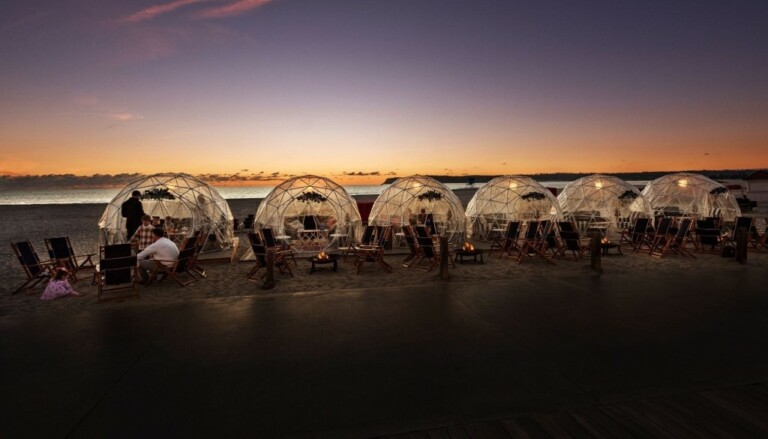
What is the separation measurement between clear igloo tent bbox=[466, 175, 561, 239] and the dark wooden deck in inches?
521

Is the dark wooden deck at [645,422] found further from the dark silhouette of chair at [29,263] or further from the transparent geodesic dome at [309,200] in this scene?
the transparent geodesic dome at [309,200]

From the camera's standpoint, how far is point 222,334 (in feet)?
18.2

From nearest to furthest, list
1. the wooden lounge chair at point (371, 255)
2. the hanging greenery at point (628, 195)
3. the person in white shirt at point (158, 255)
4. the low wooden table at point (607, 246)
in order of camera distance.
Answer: the person in white shirt at point (158, 255)
the wooden lounge chair at point (371, 255)
the low wooden table at point (607, 246)
the hanging greenery at point (628, 195)

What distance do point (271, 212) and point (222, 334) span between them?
9.69m

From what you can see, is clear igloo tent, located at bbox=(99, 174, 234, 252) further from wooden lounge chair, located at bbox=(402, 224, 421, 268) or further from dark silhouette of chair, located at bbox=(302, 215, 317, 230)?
wooden lounge chair, located at bbox=(402, 224, 421, 268)

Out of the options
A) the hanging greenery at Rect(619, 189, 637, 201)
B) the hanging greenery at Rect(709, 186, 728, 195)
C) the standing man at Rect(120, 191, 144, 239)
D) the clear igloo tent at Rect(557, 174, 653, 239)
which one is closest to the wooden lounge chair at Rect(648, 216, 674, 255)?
the clear igloo tent at Rect(557, 174, 653, 239)

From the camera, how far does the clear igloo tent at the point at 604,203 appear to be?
1836cm

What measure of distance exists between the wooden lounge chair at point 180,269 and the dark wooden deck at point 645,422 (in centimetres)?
749

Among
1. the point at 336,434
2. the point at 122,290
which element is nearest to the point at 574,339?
the point at 336,434

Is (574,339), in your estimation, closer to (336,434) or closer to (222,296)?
(336,434)

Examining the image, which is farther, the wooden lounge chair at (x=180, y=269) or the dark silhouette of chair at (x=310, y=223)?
the dark silhouette of chair at (x=310, y=223)

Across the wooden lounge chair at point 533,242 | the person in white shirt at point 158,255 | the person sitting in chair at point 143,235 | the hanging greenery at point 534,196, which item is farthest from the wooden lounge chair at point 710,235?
the person sitting in chair at point 143,235

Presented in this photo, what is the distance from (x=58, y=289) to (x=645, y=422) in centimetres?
983

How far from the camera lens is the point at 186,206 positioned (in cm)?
1448
